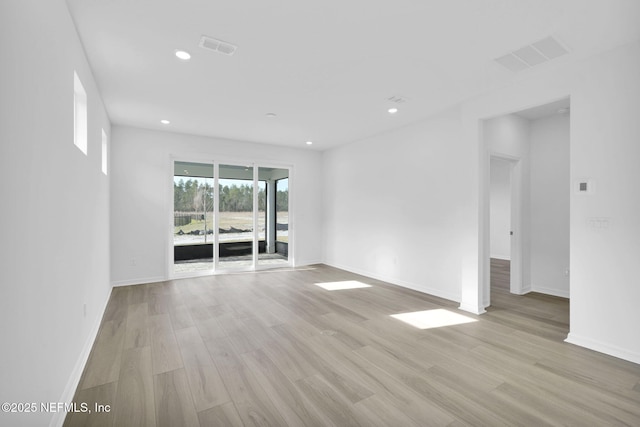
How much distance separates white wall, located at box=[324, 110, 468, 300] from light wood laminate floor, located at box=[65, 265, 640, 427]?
93 centimetres

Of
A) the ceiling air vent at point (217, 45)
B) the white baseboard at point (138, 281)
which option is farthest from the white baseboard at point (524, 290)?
the white baseboard at point (138, 281)

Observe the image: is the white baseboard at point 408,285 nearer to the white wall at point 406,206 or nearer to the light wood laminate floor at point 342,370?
the white wall at point 406,206

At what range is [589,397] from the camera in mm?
2104

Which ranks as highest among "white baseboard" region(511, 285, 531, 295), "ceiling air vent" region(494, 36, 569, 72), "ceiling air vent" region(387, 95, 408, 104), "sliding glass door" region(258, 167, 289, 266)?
"ceiling air vent" region(387, 95, 408, 104)

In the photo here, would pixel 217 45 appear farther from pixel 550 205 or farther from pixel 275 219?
pixel 550 205

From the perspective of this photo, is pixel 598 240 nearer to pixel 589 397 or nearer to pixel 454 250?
pixel 589 397

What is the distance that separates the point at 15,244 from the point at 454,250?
14.9 feet

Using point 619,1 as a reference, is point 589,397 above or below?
below

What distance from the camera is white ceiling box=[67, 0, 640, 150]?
7.22 feet

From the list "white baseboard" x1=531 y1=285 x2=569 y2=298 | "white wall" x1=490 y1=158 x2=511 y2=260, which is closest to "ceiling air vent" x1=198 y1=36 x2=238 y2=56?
"white baseboard" x1=531 y1=285 x2=569 y2=298

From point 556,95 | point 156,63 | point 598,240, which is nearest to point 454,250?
point 598,240

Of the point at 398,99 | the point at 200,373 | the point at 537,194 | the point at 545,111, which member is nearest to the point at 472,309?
the point at 537,194

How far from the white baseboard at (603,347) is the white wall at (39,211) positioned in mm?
4170

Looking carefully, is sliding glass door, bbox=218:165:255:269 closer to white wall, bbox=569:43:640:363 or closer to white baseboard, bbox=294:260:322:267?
white baseboard, bbox=294:260:322:267
